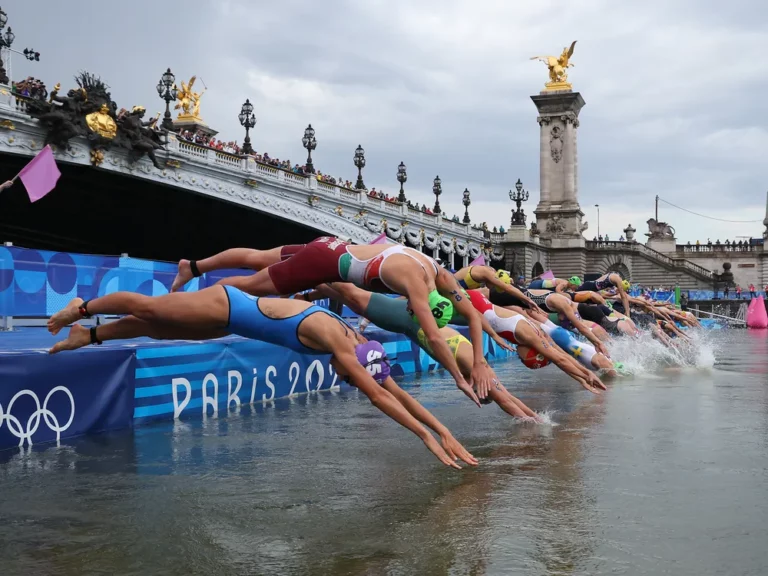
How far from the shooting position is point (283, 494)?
653cm

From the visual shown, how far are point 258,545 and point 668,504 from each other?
299 cm

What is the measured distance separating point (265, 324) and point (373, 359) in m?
1.00

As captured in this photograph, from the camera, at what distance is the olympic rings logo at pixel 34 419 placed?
27.8 feet

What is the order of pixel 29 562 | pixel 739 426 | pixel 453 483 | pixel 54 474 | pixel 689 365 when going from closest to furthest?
pixel 29 562
pixel 453 483
pixel 54 474
pixel 739 426
pixel 689 365

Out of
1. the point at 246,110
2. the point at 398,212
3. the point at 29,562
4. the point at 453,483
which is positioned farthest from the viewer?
the point at 398,212

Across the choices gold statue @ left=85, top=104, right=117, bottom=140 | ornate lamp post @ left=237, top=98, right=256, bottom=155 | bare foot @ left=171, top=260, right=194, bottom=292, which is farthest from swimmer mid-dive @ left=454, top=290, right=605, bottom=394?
ornate lamp post @ left=237, top=98, right=256, bottom=155

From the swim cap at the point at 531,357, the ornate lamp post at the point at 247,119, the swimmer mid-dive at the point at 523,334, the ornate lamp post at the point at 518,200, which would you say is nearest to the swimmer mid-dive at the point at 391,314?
the swimmer mid-dive at the point at 523,334

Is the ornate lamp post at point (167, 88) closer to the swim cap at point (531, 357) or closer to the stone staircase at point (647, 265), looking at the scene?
the swim cap at point (531, 357)

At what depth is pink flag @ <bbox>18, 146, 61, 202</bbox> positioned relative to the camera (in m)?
14.0

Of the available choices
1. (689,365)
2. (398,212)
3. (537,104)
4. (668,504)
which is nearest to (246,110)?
(398,212)

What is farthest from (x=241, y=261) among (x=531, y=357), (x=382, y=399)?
(x=531, y=357)

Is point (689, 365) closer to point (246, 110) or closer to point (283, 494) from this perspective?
point (283, 494)

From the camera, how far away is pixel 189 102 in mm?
77438

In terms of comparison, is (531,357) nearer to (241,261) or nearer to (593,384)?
(593,384)
